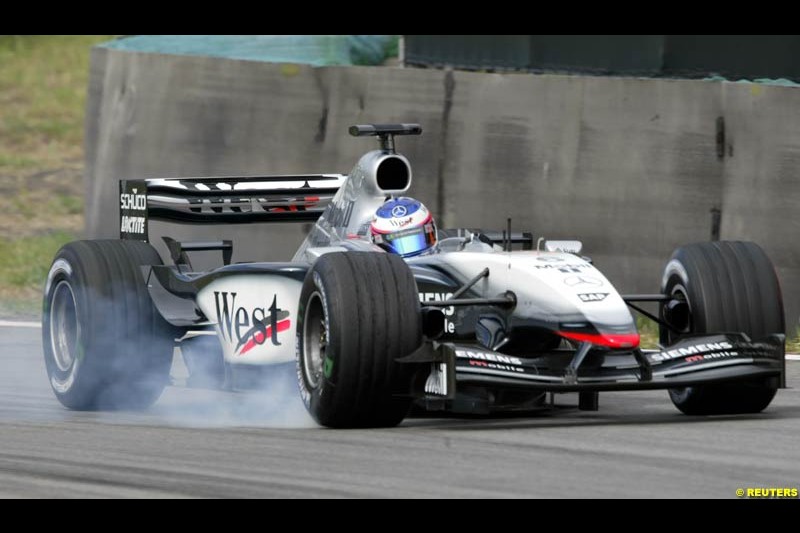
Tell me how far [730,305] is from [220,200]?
3988mm

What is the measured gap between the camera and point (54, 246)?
Answer: 747 inches

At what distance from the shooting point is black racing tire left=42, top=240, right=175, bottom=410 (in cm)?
1070

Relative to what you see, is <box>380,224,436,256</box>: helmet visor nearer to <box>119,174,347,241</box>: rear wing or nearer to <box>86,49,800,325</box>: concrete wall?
<box>119,174,347,241</box>: rear wing

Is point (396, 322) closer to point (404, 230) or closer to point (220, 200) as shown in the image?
point (404, 230)

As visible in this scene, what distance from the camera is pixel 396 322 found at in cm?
861

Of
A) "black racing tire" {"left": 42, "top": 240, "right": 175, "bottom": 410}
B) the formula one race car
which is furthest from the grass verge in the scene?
"black racing tire" {"left": 42, "top": 240, "right": 175, "bottom": 410}

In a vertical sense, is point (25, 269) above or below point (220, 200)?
below

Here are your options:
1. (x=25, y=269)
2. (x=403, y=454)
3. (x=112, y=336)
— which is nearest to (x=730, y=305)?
(x=403, y=454)

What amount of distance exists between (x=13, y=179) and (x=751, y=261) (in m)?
16.4

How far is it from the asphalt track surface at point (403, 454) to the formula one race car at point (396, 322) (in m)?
0.23

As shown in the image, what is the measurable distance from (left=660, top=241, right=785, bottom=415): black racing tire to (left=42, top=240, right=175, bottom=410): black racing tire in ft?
10.7
